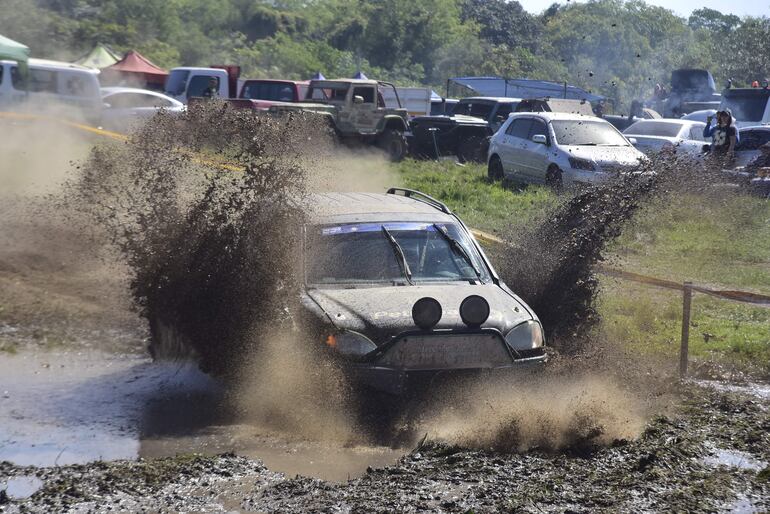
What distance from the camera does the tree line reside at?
48156 millimetres

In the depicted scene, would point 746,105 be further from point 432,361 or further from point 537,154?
point 432,361

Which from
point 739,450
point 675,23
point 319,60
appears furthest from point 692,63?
point 739,450

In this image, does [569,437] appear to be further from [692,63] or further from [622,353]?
[692,63]

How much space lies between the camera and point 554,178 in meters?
17.8

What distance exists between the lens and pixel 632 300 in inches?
420

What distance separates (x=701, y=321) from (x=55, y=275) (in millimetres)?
6525

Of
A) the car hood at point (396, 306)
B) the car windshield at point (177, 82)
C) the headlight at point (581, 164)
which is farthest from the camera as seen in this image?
the car windshield at point (177, 82)

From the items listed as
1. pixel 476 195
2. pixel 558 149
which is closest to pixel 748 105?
pixel 558 149

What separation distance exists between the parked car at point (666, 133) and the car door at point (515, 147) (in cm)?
379

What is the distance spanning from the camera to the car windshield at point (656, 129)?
23.5 meters

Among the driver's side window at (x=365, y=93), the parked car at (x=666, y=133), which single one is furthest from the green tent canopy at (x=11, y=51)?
the parked car at (x=666, y=133)

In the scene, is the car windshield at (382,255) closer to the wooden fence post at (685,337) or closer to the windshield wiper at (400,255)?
the windshield wiper at (400,255)

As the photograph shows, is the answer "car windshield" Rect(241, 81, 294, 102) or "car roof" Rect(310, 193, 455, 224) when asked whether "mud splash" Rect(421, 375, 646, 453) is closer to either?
"car roof" Rect(310, 193, 455, 224)

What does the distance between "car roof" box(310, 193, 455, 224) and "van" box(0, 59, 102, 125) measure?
653 inches
